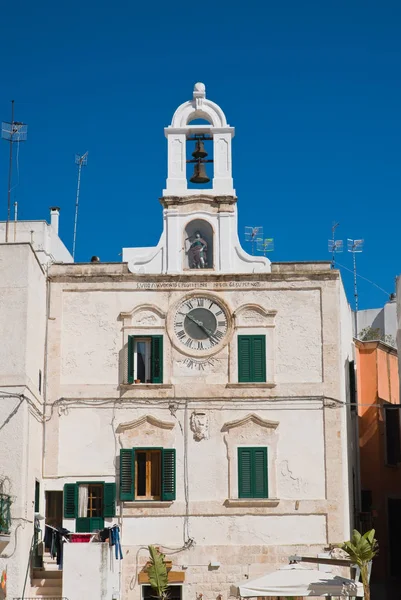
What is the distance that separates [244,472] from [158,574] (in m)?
3.63

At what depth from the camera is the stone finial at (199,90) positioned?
35.6 m

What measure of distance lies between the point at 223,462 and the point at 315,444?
2591 mm

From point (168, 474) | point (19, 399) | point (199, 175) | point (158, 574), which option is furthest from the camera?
point (199, 175)

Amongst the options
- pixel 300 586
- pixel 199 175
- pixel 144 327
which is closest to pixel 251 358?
pixel 144 327

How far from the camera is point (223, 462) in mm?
33094

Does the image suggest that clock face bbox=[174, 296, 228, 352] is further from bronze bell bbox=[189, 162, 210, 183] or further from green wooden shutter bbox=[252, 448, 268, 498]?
bronze bell bbox=[189, 162, 210, 183]

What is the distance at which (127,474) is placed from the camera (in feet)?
108

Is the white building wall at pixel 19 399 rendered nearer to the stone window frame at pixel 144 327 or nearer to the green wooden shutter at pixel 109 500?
the green wooden shutter at pixel 109 500

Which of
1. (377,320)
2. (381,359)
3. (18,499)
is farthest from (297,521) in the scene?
(377,320)

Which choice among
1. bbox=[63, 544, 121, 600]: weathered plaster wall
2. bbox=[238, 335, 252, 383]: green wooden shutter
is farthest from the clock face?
bbox=[63, 544, 121, 600]: weathered plaster wall

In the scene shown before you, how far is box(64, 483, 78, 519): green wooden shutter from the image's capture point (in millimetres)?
32906

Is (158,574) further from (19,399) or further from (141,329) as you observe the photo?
(141,329)

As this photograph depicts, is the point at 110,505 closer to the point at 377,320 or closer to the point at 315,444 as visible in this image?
the point at 315,444

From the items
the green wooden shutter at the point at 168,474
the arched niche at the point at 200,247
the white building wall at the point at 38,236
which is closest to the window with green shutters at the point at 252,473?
the green wooden shutter at the point at 168,474
